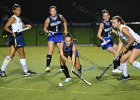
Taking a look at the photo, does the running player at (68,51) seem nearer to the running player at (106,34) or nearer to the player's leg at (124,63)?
the player's leg at (124,63)

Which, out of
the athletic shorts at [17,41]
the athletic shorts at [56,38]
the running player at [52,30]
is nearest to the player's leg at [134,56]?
the running player at [52,30]

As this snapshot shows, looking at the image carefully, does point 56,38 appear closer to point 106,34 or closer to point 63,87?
point 106,34

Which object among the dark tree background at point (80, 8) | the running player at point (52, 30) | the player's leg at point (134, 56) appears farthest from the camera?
the dark tree background at point (80, 8)

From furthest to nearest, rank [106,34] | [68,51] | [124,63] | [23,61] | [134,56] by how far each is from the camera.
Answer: [106,34], [23,61], [124,63], [68,51], [134,56]

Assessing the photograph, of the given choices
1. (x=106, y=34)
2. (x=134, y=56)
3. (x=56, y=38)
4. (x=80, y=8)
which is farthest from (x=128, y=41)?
(x=80, y=8)

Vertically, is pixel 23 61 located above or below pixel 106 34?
below

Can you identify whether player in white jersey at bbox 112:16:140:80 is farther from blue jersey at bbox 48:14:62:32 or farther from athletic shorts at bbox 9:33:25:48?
athletic shorts at bbox 9:33:25:48

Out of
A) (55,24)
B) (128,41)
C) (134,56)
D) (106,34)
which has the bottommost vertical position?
(134,56)

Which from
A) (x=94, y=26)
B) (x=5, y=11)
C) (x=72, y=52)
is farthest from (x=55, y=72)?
(x=5, y=11)

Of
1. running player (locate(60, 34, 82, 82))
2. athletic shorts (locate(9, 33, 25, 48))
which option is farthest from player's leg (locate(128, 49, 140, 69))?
athletic shorts (locate(9, 33, 25, 48))

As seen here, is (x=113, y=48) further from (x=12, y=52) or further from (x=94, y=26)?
(x=94, y=26)

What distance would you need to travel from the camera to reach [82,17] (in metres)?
31.8

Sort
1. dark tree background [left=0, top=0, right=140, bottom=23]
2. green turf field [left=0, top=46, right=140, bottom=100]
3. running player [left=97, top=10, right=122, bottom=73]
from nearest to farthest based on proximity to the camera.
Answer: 1. green turf field [left=0, top=46, right=140, bottom=100]
2. running player [left=97, top=10, right=122, bottom=73]
3. dark tree background [left=0, top=0, right=140, bottom=23]

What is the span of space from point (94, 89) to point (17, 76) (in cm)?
305
